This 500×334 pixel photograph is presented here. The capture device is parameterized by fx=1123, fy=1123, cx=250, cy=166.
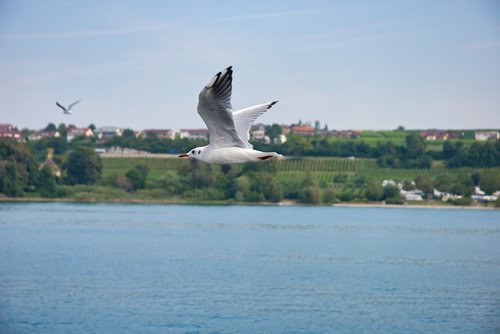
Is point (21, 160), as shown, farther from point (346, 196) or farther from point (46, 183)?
point (346, 196)

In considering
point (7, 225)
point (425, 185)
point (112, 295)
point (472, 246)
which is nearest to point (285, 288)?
point (112, 295)

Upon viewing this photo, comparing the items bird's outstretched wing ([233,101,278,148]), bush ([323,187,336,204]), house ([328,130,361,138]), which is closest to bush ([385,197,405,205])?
bush ([323,187,336,204])

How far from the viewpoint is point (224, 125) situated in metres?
25.5

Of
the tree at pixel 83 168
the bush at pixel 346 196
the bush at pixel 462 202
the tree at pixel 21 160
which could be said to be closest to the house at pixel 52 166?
the tree at pixel 83 168

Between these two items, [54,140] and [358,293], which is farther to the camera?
[54,140]

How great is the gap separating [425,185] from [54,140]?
61.8 meters

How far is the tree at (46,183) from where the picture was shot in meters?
141

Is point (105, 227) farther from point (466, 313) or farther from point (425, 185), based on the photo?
point (466, 313)

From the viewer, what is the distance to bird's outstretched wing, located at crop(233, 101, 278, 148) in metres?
28.0

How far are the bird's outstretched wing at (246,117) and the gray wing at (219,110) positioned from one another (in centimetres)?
155

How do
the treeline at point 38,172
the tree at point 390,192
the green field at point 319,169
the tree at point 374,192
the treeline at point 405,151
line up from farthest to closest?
the treeline at point 405,151, the green field at point 319,169, the treeline at point 38,172, the tree at point 390,192, the tree at point 374,192

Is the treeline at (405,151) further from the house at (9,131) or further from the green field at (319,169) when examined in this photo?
the house at (9,131)

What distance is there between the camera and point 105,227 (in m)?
113

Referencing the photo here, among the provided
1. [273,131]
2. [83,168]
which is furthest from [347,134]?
[83,168]
